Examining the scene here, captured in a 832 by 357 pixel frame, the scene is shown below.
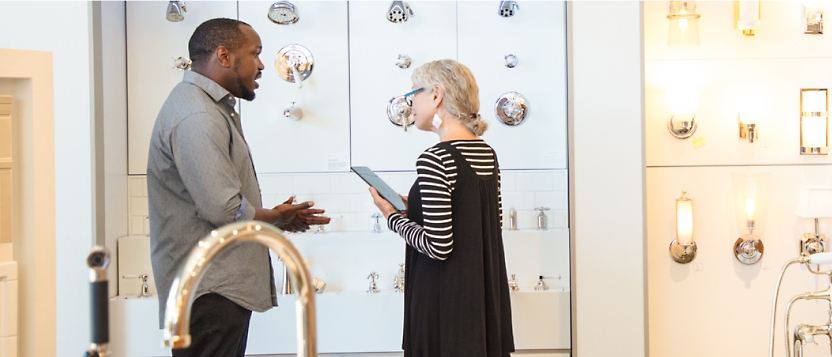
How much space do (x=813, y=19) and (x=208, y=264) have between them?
3356 millimetres

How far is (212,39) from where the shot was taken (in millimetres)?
2102

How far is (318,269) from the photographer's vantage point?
3.30 meters

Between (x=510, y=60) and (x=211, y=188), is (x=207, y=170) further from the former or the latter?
(x=510, y=60)

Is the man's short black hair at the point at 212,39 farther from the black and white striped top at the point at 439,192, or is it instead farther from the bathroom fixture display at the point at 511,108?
the bathroom fixture display at the point at 511,108

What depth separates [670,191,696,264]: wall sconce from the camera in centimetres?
337

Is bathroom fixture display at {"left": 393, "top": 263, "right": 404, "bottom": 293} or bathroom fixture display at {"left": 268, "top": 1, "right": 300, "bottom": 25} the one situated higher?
bathroom fixture display at {"left": 268, "top": 1, "right": 300, "bottom": 25}

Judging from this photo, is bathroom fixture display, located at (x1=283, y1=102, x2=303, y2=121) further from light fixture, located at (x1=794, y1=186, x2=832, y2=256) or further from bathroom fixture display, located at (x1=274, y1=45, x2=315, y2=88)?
light fixture, located at (x1=794, y1=186, x2=832, y2=256)

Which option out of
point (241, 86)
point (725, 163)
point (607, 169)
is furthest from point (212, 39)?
point (725, 163)

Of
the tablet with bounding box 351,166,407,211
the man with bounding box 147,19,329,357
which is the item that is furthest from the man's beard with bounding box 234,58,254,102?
the tablet with bounding box 351,166,407,211

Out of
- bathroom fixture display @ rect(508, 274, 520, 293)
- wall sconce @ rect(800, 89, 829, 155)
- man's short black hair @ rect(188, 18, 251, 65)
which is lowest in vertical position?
bathroom fixture display @ rect(508, 274, 520, 293)

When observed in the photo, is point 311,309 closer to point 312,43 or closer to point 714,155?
point 312,43

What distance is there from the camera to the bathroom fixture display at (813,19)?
11.2ft

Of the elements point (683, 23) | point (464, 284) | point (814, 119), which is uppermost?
→ point (683, 23)

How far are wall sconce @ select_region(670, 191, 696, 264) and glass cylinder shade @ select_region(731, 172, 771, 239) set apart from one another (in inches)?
9.2
